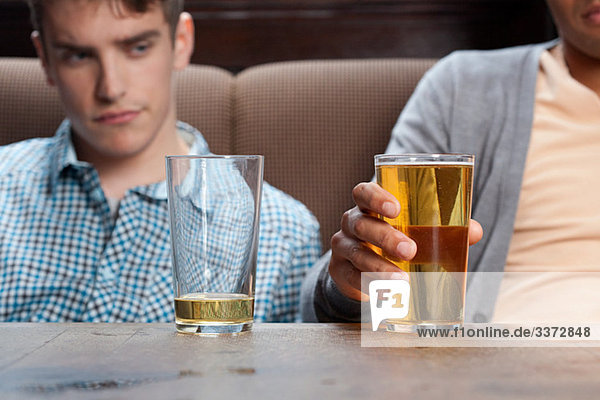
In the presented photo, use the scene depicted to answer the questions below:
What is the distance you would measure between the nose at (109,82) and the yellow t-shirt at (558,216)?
0.69 meters

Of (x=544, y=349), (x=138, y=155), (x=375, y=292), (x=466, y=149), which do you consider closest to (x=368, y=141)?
(x=466, y=149)

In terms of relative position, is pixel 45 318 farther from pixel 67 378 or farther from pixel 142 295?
pixel 67 378

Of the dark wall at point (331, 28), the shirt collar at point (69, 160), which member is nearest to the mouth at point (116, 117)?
the shirt collar at point (69, 160)

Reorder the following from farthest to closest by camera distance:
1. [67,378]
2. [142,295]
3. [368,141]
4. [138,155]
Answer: [368,141] < [138,155] < [142,295] < [67,378]

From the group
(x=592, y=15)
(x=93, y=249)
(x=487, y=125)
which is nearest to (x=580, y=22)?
(x=592, y=15)

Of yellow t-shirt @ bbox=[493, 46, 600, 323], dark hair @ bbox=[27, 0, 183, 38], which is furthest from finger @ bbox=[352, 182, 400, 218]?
dark hair @ bbox=[27, 0, 183, 38]

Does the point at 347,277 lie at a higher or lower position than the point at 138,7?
lower

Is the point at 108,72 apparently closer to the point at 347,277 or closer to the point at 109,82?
the point at 109,82

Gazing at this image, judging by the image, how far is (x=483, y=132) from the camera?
1.30 meters

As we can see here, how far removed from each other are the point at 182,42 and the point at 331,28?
0.73m

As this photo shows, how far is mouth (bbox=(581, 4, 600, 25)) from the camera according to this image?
47.5 inches

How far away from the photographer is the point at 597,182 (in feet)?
3.91

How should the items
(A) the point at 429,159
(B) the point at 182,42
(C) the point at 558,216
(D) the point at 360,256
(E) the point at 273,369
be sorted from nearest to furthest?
(E) the point at 273,369, (A) the point at 429,159, (D) the point at 360,256, (C) the point at 558,216, (B) the point at 182,42

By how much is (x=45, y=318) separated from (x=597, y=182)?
36.3 inches
